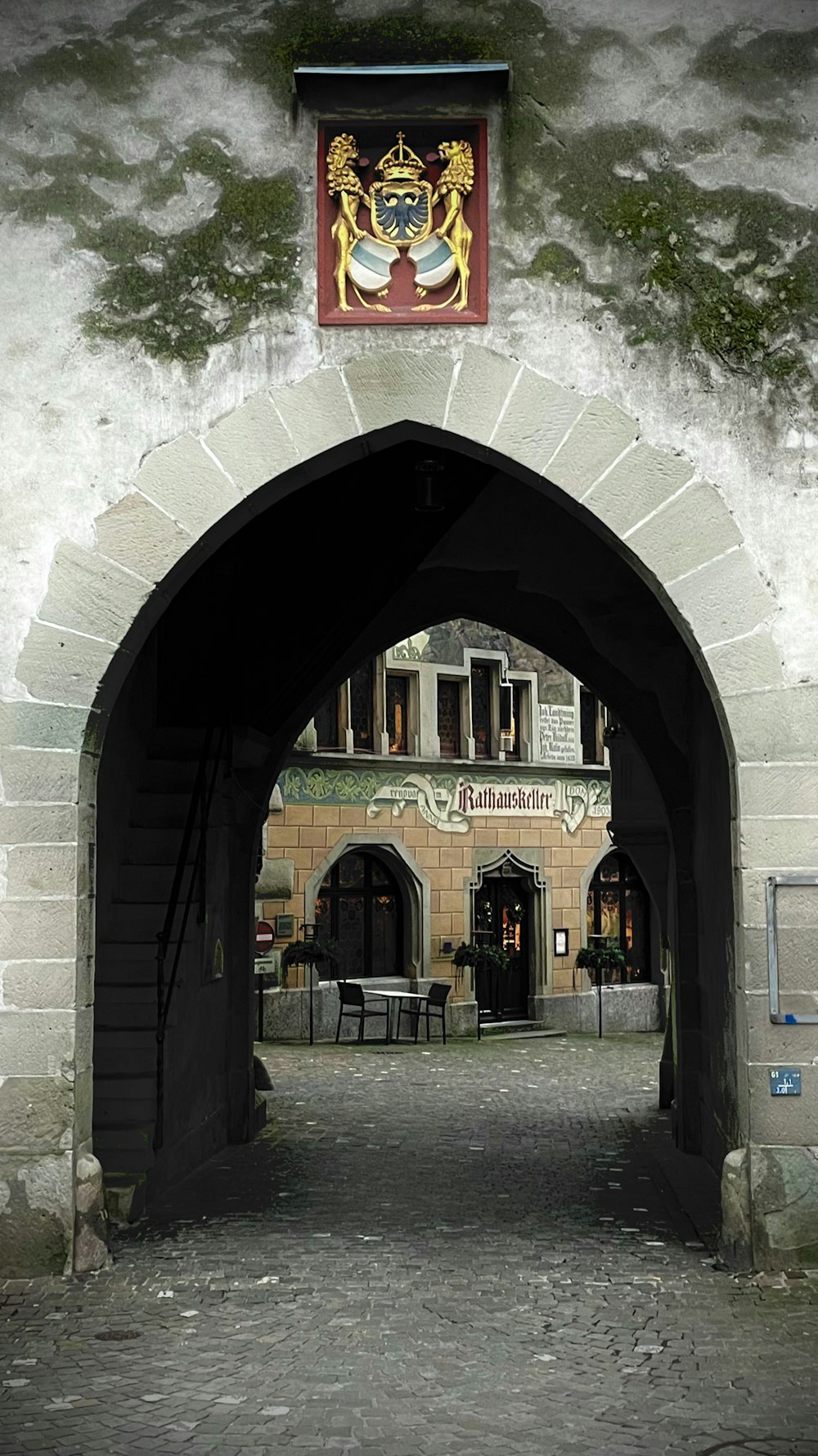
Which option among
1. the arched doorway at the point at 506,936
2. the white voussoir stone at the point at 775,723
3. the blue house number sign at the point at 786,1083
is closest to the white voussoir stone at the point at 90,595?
the white voussoir stone at the point at 775,723

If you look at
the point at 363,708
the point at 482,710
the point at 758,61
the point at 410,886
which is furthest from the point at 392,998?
the point at 758,61

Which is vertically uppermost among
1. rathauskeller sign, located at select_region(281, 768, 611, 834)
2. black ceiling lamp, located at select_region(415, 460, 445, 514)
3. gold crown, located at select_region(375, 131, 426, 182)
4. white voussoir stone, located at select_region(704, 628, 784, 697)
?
gold crown, located at select_region(375, 131, 426, 182)

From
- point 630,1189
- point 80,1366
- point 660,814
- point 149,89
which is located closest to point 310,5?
point 149,89

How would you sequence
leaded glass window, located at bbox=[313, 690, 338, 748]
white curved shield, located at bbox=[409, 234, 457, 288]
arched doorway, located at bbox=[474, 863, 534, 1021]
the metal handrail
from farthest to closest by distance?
arched doorway, located at bbox=[474, 863, 534, 1021], leaded glass window, located at bbox=[313, 690, 338, 748], the metal handrail, white curved shield, located at bbox=[409, 234, 457, 288]

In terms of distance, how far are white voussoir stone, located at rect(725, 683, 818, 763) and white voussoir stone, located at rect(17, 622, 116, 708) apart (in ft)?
8.68

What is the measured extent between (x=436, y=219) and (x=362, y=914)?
15514 mm

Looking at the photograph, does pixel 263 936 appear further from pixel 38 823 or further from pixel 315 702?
pixel 38 823

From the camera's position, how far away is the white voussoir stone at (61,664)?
6.52 meters

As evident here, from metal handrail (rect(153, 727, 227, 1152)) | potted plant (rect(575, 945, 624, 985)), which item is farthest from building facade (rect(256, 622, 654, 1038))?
metal handrail (rect(153, 727, 227, 1152))

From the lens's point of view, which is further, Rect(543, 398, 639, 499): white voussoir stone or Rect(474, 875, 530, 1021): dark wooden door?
Rect(474, 875, 530, 1021): dark wooden door

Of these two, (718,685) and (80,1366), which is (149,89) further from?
(80,1366)

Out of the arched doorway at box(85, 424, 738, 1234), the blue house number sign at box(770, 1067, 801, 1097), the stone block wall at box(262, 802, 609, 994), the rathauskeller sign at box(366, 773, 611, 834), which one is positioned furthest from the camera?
the rathauskeller sign at box(366, 773, 611, 834)

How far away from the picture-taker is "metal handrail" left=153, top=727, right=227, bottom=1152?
820cm

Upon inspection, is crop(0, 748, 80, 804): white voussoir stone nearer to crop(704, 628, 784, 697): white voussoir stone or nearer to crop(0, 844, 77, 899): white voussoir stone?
crop(0, 844, 77, 899): white voussoir stone
